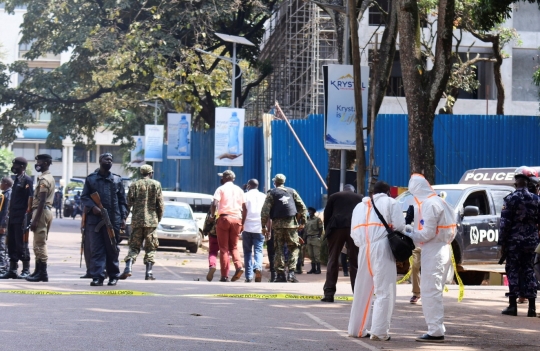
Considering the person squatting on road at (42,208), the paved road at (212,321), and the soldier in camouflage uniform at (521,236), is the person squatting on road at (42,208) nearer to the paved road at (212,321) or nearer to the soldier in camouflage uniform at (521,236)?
the paved road at (212,321)

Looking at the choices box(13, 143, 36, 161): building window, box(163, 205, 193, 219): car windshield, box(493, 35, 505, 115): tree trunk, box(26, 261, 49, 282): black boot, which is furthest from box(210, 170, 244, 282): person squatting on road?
box(13, 143, 36, 161): building window

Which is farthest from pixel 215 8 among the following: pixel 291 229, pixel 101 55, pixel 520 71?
pixel 291 229

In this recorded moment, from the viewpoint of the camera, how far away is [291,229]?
1739cm

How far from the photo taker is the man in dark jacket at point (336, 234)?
44.8 ft

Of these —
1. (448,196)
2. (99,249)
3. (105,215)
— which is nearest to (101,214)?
(105,215)

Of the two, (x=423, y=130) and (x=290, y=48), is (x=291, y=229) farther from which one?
(x=290, y=48)

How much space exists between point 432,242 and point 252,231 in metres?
7.81

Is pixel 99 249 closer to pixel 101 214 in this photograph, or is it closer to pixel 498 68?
pixel 101 214

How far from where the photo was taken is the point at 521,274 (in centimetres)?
1284

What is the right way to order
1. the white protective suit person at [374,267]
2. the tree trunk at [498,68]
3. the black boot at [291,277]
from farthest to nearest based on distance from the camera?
1. the tree trunk at [498,68]
2. the black boot at [291,277]
3. the white protective suit person at [374,267]

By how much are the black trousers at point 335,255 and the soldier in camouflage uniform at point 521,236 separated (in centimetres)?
211

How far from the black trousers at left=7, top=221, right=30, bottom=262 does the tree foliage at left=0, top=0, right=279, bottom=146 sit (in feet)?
56.5

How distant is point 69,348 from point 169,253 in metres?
20.1

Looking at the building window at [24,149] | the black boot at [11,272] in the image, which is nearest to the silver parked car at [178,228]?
the black boot at [11,272]
